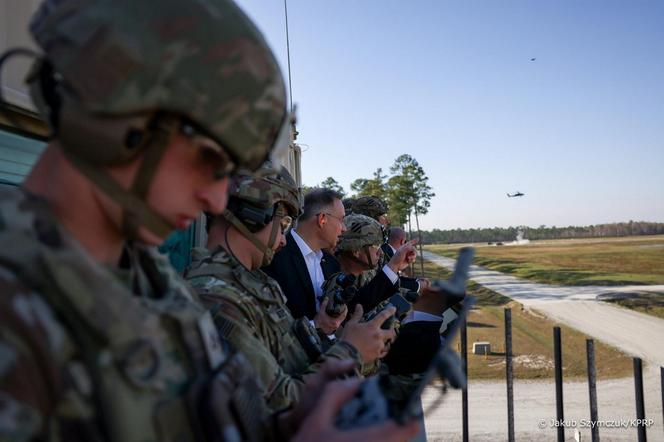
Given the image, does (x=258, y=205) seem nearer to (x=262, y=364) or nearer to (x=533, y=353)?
(x=262, y=364)

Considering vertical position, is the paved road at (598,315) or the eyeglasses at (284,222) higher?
the eyeglasses at (284,222)

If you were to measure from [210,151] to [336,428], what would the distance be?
31.9 inches

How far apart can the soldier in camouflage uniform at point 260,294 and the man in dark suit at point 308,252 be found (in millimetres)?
1287

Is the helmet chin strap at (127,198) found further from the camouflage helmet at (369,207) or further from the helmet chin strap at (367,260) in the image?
the camouflage helmet at (369,207)

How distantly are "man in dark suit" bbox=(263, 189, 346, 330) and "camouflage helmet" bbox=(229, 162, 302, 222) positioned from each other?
4.46 feet

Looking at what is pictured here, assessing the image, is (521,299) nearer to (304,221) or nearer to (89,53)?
(304,221)

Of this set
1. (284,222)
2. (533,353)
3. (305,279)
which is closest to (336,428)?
(284,222)

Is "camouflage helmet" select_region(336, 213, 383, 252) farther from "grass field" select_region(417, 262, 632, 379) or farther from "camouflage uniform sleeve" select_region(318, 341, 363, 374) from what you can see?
"grass field" select_region(417, 262, 632, 379)

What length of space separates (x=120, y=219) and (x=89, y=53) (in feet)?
1.39

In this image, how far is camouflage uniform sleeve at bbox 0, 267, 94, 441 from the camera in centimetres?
95

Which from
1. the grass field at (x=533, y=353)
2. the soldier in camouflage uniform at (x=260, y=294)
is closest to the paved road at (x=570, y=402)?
the grass field at (x=533, y=353)

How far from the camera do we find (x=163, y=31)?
1.25 meters

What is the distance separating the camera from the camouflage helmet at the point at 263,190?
295cm

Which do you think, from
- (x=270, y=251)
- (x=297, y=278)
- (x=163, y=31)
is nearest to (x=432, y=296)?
(x=297, y=278)
